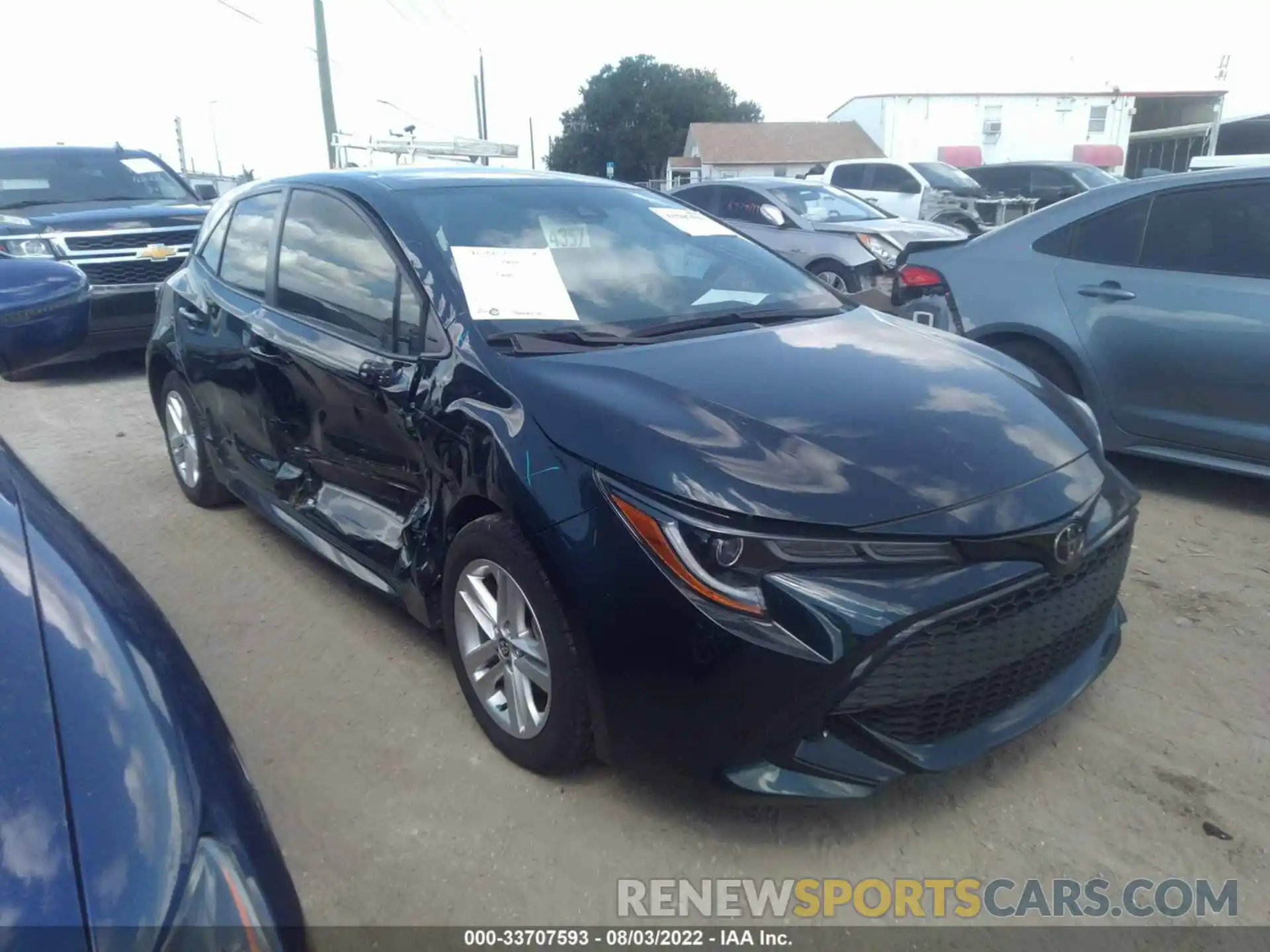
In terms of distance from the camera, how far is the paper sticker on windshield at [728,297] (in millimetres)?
3301

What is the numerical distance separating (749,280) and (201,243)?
274 cm

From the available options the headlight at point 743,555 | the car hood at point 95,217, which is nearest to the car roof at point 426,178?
the headlight at point 743,555

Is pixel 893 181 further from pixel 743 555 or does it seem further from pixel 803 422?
pixel 743 555

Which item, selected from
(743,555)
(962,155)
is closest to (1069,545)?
(743,555)

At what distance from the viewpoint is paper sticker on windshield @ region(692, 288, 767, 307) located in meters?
3.30

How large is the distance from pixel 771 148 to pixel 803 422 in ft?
168

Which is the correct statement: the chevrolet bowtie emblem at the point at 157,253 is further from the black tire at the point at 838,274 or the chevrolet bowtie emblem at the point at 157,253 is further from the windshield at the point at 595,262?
the windshield at the point at 595,262

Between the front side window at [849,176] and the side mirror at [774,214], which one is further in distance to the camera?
the front side window at [849,176]

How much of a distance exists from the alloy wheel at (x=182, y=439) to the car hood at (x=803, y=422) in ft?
8.88

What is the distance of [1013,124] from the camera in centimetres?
4328

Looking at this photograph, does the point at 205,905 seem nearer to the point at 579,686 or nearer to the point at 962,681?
the point at 579,686

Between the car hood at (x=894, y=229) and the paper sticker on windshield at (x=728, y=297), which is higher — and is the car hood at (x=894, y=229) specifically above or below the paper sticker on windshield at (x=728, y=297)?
below

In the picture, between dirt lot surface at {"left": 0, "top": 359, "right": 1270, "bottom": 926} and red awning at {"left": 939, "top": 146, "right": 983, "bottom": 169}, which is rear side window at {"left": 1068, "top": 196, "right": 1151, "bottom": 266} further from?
red awning at {"left": 939, "top": 146, "right": 983, "bottom": 169}

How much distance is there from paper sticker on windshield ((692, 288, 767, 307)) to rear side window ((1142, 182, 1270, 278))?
7.46ft
